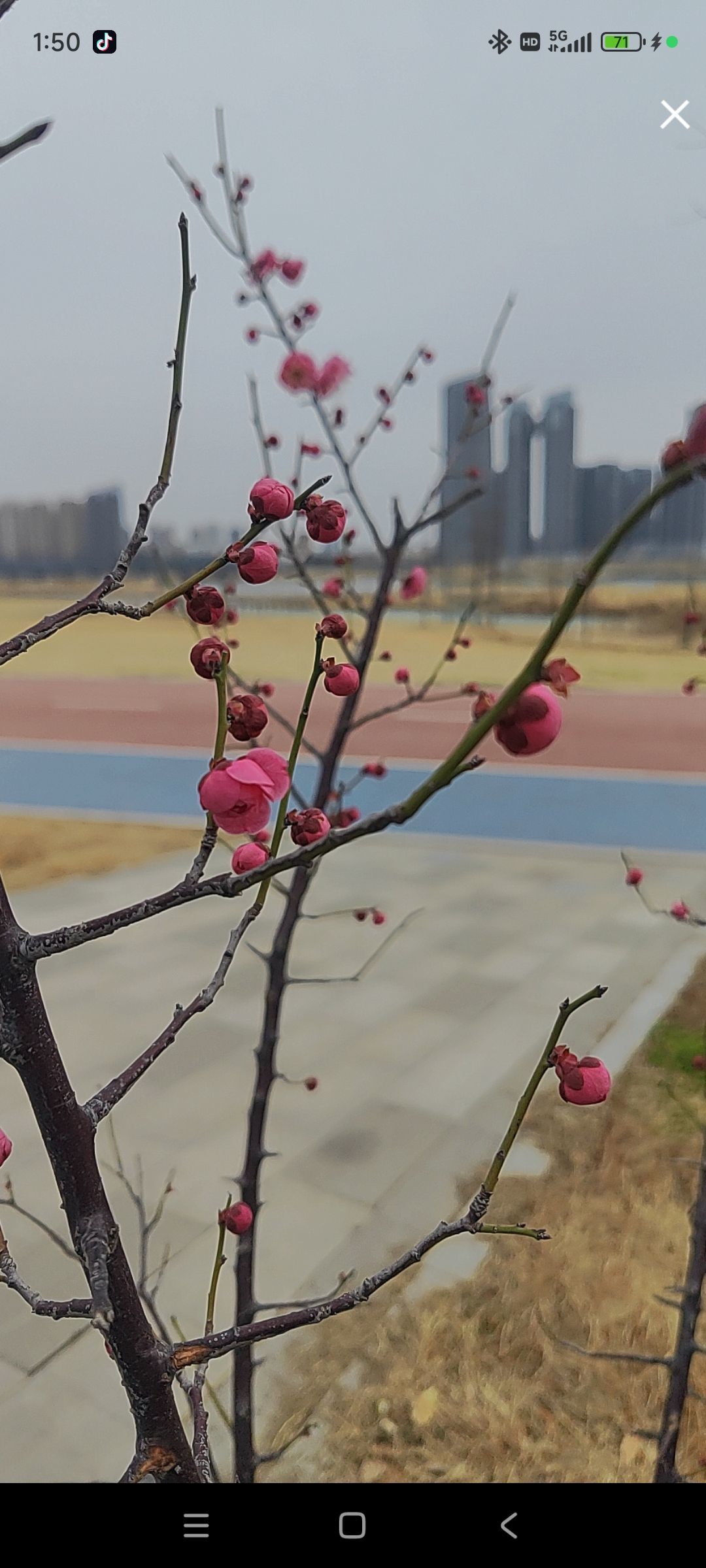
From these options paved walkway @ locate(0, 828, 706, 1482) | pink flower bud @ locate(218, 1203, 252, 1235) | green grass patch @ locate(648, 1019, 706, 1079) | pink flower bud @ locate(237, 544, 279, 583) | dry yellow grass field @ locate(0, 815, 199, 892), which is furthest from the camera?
dry yellow grass field @ locate(0, 815, 199, 892)

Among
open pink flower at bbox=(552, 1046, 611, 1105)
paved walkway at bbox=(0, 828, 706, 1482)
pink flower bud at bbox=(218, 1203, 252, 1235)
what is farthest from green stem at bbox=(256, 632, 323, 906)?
paved walkway at bbox=(0, 828, 706, 1482)

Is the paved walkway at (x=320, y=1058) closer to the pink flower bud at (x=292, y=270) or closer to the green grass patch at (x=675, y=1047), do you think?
the green grass patch at (x=675, y=1047)

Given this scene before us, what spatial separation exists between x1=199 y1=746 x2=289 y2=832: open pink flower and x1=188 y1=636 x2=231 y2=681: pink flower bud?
2 cm

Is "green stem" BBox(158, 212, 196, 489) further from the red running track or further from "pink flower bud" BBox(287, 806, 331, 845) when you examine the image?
→ the red running track

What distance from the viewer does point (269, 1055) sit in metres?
0.60

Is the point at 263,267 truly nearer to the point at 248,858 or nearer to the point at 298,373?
the point at 298,373

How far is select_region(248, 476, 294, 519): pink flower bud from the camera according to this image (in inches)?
8.3

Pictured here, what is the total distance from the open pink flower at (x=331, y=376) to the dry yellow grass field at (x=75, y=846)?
179cm

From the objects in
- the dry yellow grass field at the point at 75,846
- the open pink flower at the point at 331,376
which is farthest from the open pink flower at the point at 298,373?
the dry yellow grass field at the point at 75,846

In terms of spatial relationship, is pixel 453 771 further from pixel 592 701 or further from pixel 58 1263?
pixel 592 701

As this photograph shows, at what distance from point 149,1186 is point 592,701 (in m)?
3.34

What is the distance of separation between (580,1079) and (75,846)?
2.47 m

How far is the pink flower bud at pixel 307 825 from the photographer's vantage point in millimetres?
237
